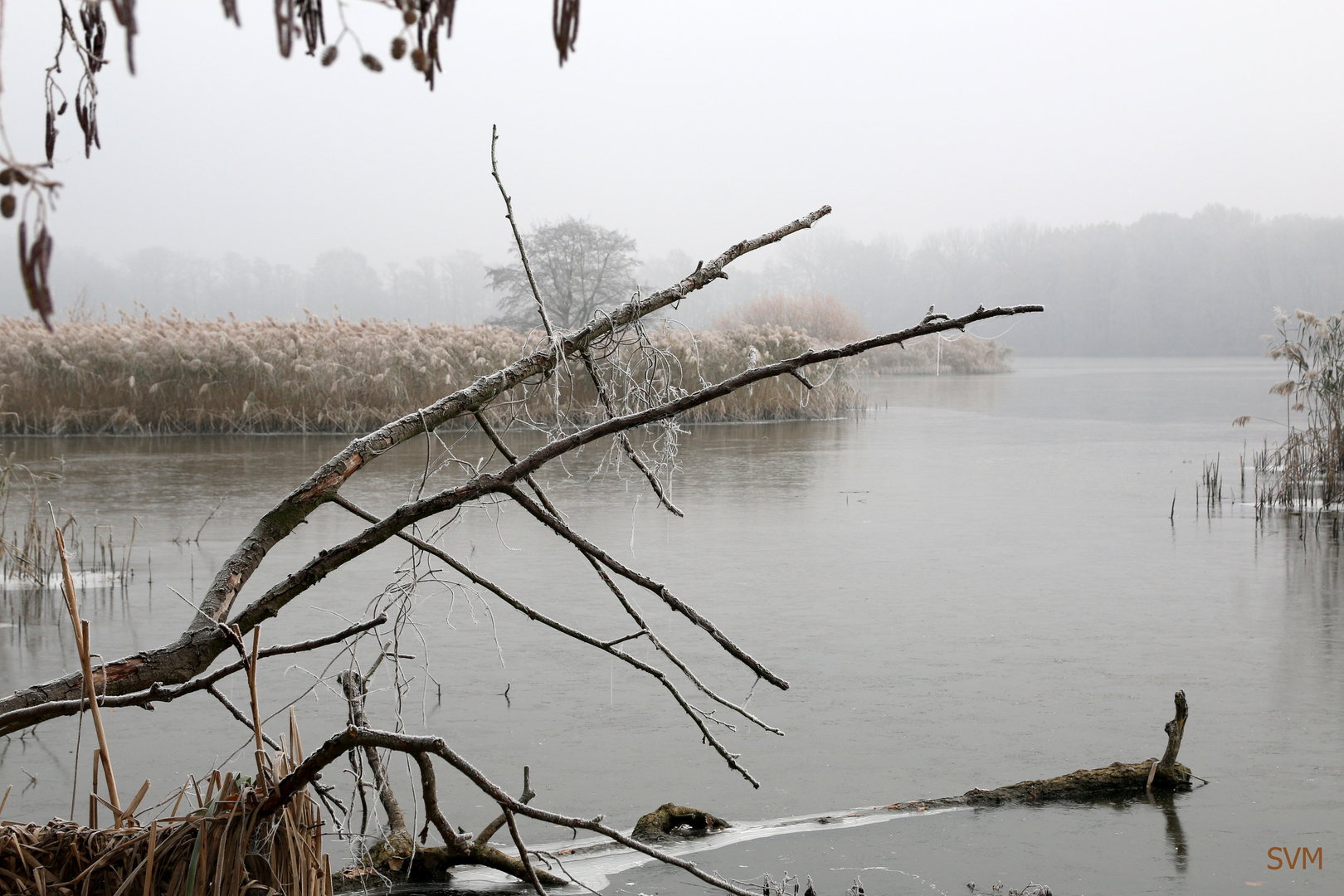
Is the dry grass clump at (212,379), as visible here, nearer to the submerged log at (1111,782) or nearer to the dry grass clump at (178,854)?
the submerged log at (1111,782)

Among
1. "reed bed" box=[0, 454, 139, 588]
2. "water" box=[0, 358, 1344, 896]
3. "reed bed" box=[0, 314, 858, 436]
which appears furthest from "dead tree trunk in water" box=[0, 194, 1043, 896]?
"reed bed" box=[0, 314, 858, 436]

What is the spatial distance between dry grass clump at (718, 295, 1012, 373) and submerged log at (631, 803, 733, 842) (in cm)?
2354

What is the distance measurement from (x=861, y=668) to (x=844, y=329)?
25443 mm

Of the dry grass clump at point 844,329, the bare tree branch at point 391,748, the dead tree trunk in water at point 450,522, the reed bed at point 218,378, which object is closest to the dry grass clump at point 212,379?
the reed bed at point 218,378

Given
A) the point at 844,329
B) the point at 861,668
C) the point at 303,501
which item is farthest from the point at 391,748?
the point at 844,329

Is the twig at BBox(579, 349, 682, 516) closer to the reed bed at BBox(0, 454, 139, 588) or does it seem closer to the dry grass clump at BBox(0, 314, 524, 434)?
the reed bed at BBox(0, 454, 139, 588)

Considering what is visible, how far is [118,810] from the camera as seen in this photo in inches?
59.9

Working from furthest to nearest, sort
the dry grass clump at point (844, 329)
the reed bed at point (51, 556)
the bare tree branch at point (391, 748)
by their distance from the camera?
the dry grass clump at point (844, 329) → the reed bed at point (51, 556) → the bare tree branch at point (391, 748)

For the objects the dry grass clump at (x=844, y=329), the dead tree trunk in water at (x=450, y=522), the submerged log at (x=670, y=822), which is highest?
the dry grass clump at (x=844, y=329)

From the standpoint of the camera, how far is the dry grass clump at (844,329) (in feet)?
96.4

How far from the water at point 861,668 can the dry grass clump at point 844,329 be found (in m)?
18.9

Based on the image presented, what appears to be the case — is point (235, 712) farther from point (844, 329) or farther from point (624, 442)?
point (844, 329)

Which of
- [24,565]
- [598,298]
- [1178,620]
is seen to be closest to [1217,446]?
[1178,620]

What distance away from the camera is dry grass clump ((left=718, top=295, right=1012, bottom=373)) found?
29.4 m
